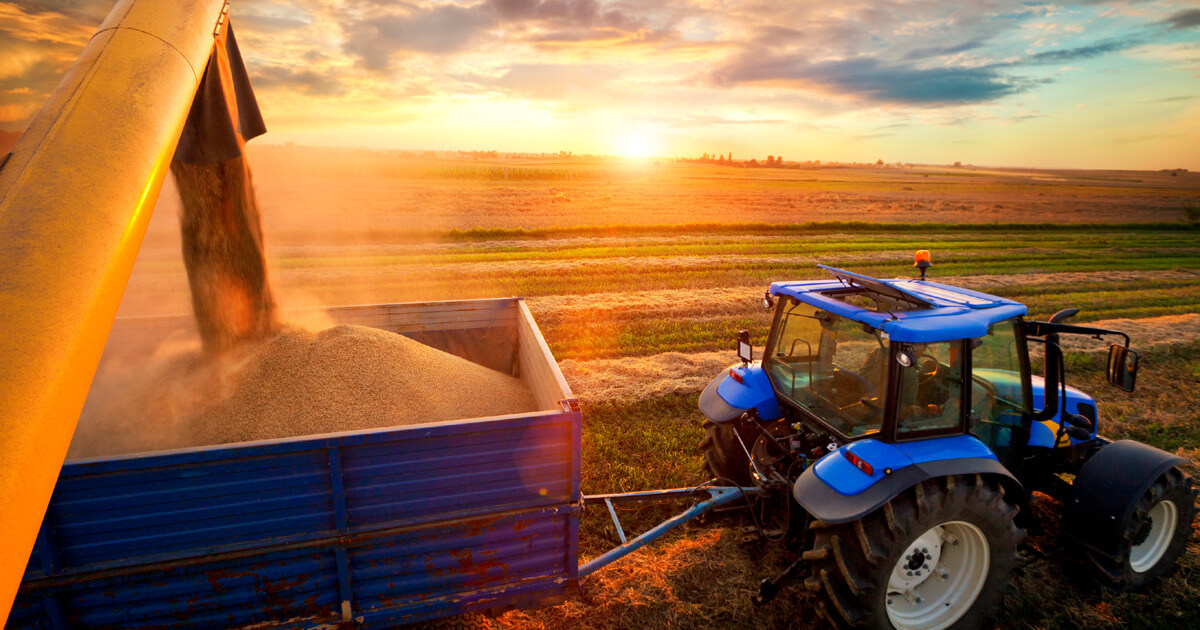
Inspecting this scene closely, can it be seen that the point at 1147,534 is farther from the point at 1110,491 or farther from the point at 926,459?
the point at 926,459

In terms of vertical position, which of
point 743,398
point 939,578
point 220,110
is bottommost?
point 939,578

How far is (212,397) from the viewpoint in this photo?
13.3ft

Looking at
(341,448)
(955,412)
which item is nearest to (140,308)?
(341,448)

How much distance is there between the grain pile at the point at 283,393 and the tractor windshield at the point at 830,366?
2.04 metres

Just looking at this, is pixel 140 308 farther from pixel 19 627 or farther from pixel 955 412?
pixel 955 412

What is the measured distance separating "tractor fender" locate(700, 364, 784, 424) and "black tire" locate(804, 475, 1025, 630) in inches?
46.1

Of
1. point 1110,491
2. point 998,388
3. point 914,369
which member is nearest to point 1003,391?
point 998,388

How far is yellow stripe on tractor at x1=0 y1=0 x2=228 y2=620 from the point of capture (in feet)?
5.07

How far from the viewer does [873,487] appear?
3.42m

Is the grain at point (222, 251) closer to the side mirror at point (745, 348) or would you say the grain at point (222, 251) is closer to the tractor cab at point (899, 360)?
the side mirror at point (745, 348)

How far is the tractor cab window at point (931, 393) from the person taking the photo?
3605 mm

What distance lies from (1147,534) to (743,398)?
293cm

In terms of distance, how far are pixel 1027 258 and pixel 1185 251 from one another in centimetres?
902

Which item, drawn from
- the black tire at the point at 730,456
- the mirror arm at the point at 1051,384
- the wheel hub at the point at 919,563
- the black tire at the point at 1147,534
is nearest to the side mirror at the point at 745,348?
the black tire at the point at 730,456
